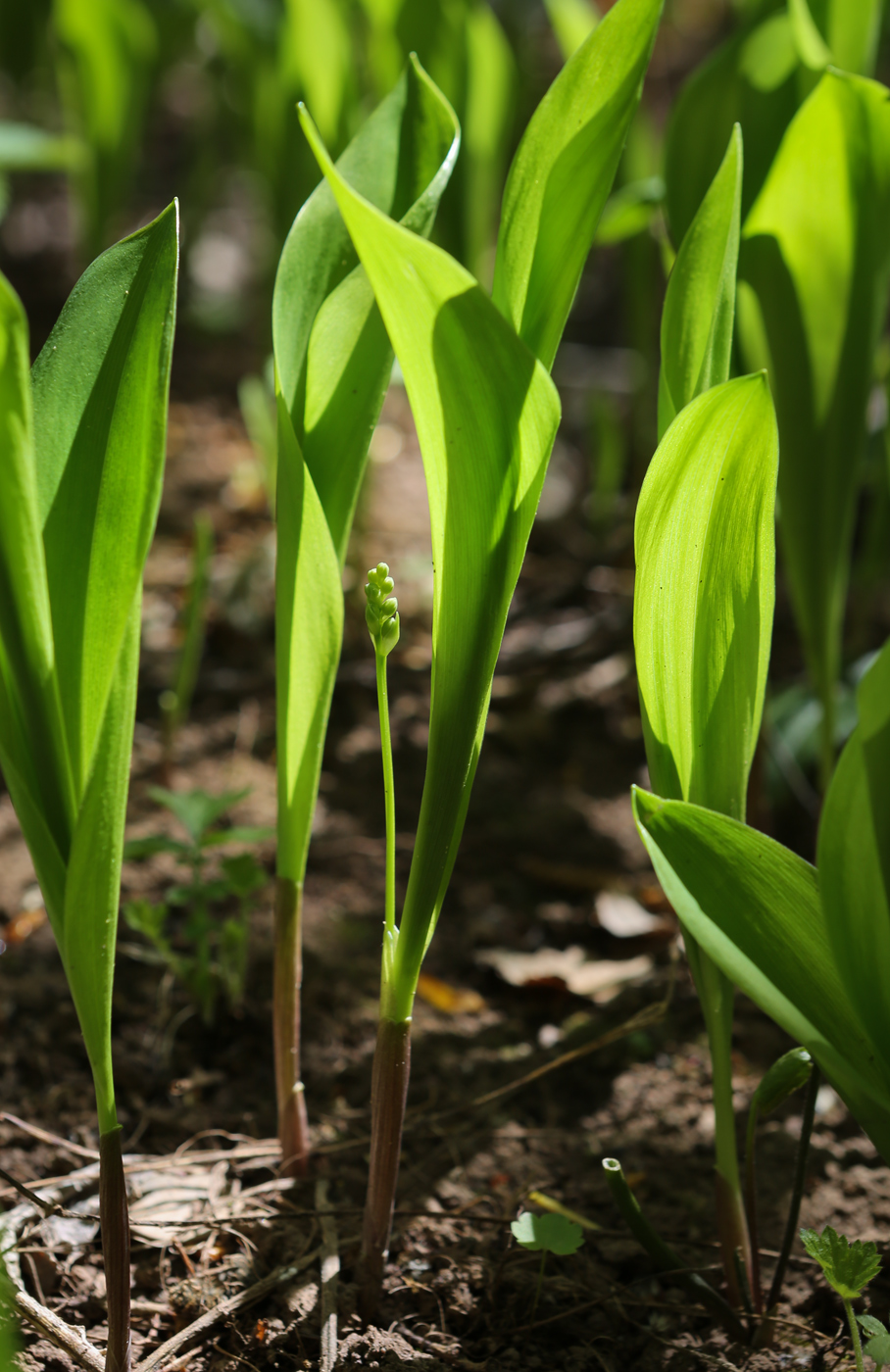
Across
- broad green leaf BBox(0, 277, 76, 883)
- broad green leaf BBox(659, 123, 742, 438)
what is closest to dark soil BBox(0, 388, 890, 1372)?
broad green leaf BBox(0, 277, 76, 883)

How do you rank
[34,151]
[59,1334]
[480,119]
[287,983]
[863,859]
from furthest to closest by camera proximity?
[34,151]
[480,119]
[287,983]
[59,1334]
[863,859]

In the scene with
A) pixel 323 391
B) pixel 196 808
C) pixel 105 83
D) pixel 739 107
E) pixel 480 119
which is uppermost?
pixel 105 83

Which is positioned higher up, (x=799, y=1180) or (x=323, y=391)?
(x=323, y=391)

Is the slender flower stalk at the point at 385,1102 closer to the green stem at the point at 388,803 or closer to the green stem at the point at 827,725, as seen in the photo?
the green stem at the point at 388,803

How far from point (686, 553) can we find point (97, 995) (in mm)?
388

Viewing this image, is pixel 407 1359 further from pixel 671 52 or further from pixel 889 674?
pixel 671 52

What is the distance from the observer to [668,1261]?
647 millimetres

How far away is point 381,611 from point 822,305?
0.57 m

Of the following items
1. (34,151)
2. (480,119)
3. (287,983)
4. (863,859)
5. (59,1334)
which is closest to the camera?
(863,859)

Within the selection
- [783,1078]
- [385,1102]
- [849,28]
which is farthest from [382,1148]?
[849,28]

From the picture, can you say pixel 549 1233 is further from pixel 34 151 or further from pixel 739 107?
pixel 34 151

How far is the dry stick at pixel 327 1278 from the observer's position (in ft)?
1.99

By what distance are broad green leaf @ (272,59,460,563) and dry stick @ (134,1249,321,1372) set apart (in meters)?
0.47

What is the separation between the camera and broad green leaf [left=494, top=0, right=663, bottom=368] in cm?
54
